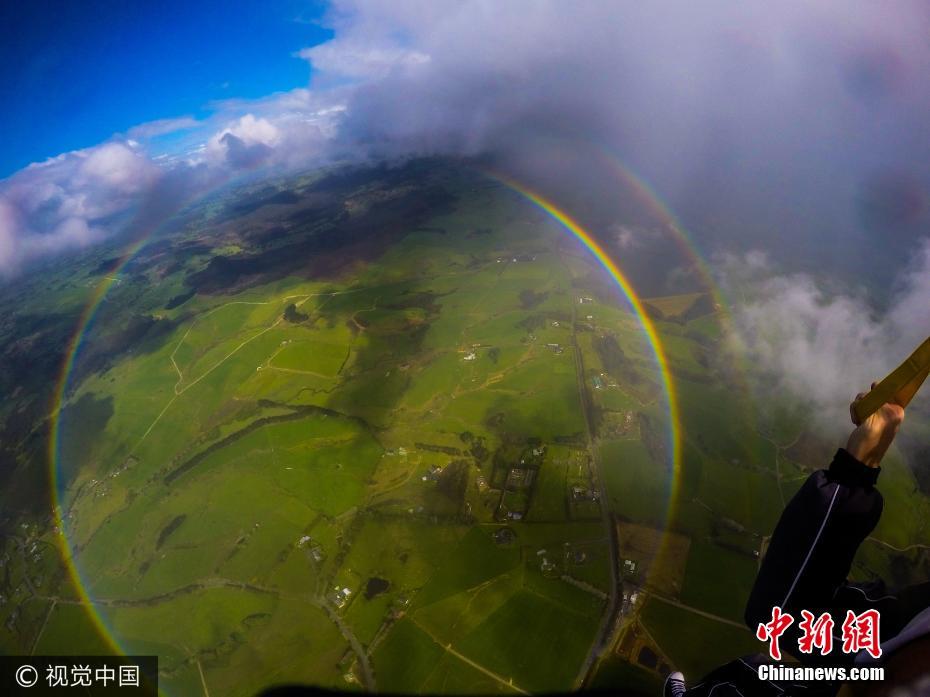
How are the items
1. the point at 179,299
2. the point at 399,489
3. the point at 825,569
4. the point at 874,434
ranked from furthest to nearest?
the point at 179,299 < the point at 399,489 < the point at 825,569 < the point at 874,434

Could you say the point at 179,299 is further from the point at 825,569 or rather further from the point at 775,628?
the point at 825,569

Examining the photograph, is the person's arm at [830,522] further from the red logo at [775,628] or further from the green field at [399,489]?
the green field at [399,489]

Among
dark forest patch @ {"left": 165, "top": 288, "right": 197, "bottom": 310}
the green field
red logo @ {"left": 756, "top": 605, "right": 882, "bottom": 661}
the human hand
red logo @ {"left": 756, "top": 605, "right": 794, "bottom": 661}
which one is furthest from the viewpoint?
dark forest patch @ {"left": 165, "top": 288, "right": 197, "bottom": 310}

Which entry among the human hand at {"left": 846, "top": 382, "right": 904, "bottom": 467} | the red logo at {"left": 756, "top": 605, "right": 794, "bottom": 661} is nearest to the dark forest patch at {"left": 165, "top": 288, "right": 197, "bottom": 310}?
the red logo at {"left": 756, "top": 605, "right": 794, "bottom": 661}

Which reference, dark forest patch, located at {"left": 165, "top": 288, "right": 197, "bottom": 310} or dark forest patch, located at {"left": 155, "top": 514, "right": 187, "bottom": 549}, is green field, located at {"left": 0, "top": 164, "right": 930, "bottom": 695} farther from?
dark forest patch, located at {"left": 165, "top": 288, "right": 197, "bottom": 310}

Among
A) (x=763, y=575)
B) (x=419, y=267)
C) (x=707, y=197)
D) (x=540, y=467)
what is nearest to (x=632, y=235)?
(x=707, y=197)

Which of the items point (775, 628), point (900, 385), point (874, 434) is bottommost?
point (775, 628)

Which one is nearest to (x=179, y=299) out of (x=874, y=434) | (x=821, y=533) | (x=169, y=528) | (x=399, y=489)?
(x=169, y=528)

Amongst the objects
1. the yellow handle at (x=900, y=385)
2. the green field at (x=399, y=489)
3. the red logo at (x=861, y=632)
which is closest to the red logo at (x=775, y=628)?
the red logo at (x=861, y=632)
